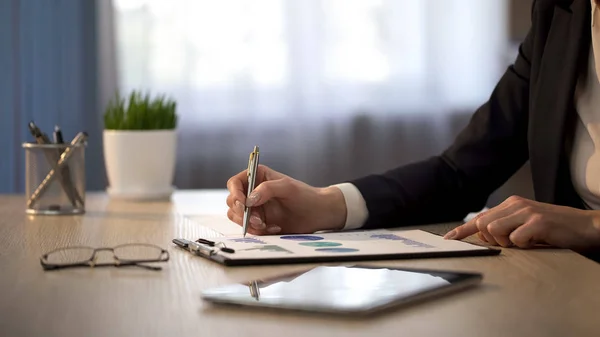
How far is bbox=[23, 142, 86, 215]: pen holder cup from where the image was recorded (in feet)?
5.16

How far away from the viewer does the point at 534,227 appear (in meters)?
1.07

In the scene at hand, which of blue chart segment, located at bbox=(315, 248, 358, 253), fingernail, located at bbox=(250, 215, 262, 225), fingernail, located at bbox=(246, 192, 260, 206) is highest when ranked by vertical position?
fingernail, located at bbox=(246, 192, 260, 206)

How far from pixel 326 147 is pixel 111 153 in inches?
62.8

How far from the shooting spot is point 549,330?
637 millimetres

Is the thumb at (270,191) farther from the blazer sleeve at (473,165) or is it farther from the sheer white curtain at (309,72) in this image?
the sheer white curtain at (309,72)

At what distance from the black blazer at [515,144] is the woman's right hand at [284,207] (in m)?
0.08

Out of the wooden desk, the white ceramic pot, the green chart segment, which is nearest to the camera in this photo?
the wooden desk

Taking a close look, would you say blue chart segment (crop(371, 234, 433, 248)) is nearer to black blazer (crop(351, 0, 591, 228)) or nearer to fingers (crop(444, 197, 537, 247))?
fingers (crop(444, 197, 537, 247))

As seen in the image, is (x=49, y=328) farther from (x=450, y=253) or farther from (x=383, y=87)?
(x=383, y=87)

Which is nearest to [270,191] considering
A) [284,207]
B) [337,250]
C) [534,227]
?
[284,207]

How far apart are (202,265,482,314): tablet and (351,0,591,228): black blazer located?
1.77 feet

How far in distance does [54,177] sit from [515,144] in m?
0.80

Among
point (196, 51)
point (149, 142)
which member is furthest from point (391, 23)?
point (149, 142)

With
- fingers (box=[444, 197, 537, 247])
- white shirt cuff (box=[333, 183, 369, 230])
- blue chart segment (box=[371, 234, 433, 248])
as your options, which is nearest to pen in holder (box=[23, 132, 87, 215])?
white shirt cuff (box=[333, 183, 369, 230])
